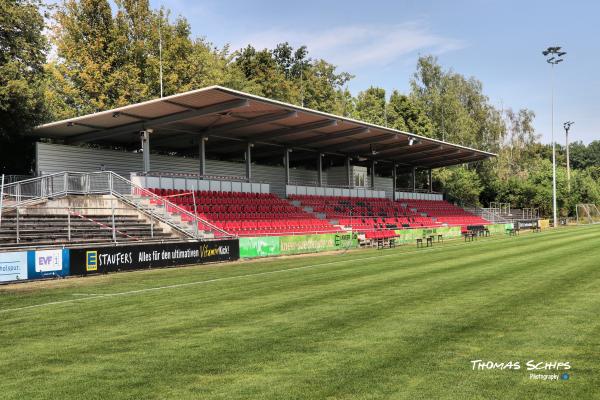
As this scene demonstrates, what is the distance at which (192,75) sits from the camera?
49844 mm

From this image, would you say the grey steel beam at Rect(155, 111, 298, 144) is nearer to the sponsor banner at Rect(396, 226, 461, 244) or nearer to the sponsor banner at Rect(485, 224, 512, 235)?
the sponsor banner at Rect(396, 226, 461, 244)

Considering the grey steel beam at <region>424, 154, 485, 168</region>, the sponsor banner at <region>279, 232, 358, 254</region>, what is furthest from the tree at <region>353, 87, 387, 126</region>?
the sponsor banner at <region>279, 232, 358, 254</region>

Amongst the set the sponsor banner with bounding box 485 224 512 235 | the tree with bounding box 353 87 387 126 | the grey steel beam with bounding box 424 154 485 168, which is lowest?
the sponsor banner with bounding box 485 224 512 235

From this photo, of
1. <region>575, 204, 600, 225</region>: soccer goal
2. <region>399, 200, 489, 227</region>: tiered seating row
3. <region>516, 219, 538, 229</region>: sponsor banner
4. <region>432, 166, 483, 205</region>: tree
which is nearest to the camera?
<region>399, 200, 489, 227</region>: tiered seating row

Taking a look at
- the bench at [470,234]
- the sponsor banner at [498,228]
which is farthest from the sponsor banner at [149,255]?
the sponsor banner at [498,228]

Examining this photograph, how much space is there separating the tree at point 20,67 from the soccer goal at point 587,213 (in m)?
71.9

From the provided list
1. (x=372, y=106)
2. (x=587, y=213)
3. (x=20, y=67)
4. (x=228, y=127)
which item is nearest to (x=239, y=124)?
(x=228, y=127)

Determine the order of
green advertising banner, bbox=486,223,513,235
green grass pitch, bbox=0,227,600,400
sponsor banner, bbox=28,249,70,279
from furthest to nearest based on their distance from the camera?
1. green advertising banner, bbox=486,223,513,235
2. sponsor banner, bbox=28,249,70,279
3. green grass pitch, bbox=0,227,600,400

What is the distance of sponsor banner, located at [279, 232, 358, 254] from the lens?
2970 centimetres

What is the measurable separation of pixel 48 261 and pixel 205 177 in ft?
60.1

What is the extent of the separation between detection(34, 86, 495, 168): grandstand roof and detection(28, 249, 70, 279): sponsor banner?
1140cm

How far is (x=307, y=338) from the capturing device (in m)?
8.26

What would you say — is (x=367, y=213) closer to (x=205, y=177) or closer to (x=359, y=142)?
(x=359, y=142)

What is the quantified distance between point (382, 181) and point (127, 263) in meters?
45.5
